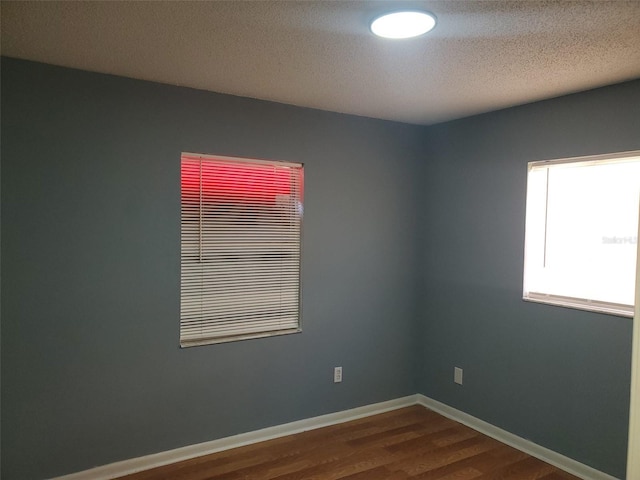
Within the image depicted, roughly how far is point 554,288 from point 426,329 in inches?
48.6

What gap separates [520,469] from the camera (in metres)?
3.08

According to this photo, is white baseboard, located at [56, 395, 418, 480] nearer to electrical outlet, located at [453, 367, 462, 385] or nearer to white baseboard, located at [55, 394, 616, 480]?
white baseboard, located at [55, 394, 616, 480]

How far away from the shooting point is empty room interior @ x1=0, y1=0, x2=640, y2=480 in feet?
7.25

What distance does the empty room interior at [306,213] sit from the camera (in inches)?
87.0

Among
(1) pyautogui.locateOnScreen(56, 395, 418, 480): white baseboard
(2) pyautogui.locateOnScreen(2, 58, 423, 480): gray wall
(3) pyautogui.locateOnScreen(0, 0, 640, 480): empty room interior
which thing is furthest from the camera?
(1) pyautogui.locateOnScreen(56, 395, 418, 480): white baseboard

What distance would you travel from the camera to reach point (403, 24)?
6.49 feet

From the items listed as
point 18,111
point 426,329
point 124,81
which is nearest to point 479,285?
point 426,329

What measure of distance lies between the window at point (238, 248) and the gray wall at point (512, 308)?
51.9 inches

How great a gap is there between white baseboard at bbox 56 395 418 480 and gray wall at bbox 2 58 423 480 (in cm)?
5

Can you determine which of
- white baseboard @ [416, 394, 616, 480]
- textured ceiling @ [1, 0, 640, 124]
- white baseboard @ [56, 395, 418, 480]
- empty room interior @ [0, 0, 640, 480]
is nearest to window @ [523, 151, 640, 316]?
empty room interior @ [0, 0, 640, 480]

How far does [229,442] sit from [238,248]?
1.36m

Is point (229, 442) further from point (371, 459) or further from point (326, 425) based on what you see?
point (371, 459)

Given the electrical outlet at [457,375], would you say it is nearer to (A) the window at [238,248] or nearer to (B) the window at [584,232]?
(B) the window at [584,232]

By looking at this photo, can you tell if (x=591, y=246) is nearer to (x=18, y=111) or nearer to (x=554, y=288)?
(x=554, y=288)
